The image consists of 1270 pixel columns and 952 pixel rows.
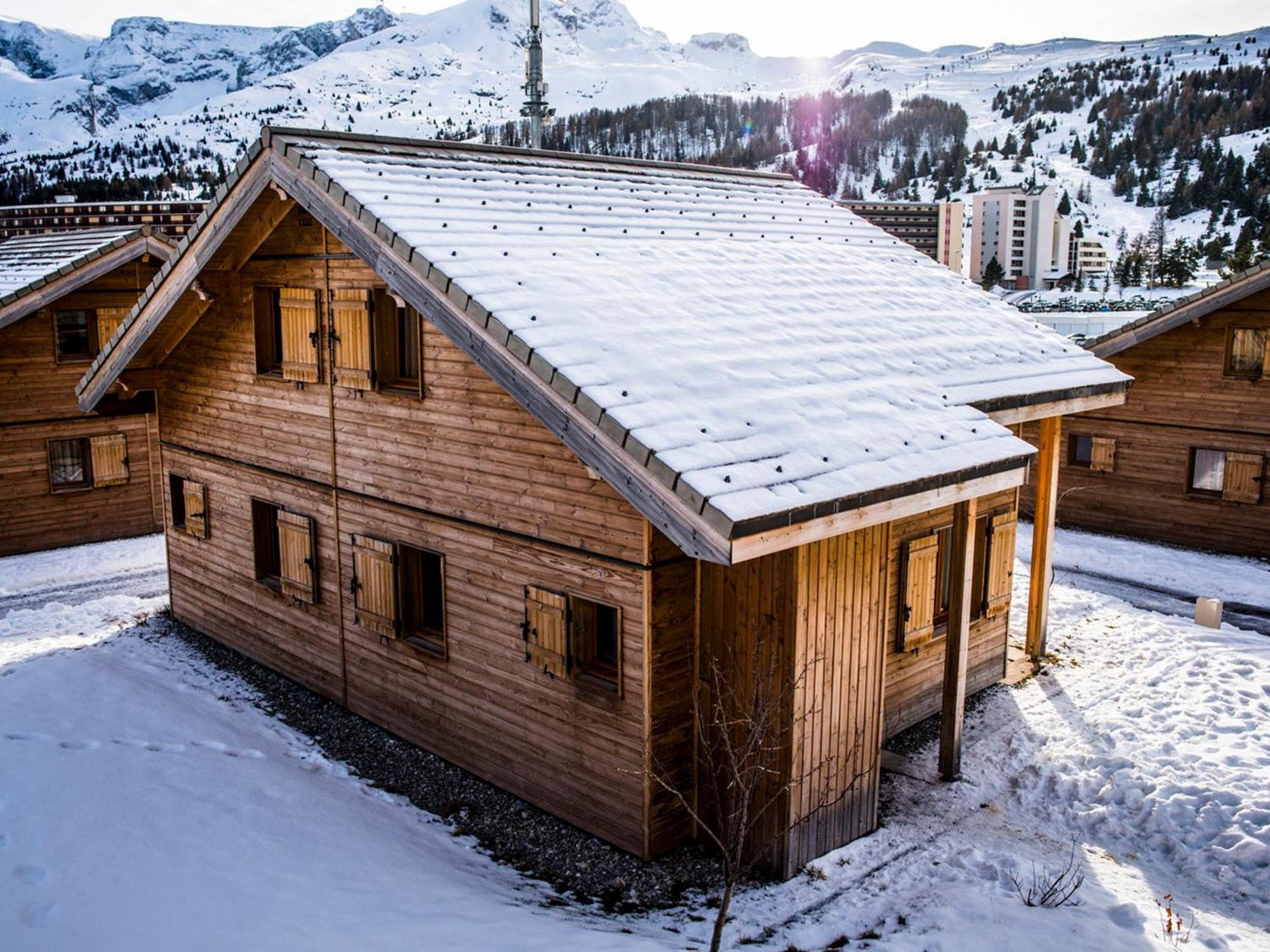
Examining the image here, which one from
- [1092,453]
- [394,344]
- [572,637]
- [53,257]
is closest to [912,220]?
[1092,453]

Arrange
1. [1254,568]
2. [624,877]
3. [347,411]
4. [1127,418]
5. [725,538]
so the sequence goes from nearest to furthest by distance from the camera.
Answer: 1. [725,538]
2. [624,877]
3. [347,411]
4. [1254,568]
5. [1127,418]

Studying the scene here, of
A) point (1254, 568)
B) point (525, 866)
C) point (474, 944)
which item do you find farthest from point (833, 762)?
point (1254, 568)

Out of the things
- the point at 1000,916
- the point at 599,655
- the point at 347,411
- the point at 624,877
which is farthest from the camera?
the point at 347,411

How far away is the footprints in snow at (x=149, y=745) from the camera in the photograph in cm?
1081

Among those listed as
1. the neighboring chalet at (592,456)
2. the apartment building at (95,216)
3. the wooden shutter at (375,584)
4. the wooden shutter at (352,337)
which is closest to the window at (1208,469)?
the neighboring chalet at (592,456)

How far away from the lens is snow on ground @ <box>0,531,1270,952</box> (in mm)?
7707

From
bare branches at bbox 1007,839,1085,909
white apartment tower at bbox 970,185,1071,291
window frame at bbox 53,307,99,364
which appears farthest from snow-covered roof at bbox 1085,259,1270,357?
white apartment tower at bbox 970,185,1071,291

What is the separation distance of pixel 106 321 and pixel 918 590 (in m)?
18.1

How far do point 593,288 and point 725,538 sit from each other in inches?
150

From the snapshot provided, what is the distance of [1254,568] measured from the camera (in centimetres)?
1930

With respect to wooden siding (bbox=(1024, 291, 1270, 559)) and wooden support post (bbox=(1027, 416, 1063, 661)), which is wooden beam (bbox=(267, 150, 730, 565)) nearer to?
wooden support post (bbox=(1027, 416, 1063, 661))

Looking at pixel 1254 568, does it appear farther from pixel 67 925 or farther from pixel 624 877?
pixel 67 925

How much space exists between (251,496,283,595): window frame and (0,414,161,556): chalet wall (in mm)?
8883

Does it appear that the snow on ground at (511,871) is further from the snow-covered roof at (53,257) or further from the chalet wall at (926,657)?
the snow-covered roof at (53,257)
